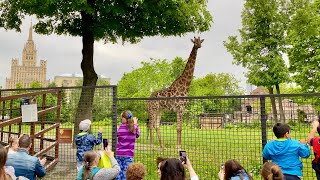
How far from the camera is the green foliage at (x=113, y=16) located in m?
11.1

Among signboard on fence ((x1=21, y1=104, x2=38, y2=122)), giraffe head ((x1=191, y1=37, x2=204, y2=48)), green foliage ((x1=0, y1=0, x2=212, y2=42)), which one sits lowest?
signboard on fence ((x1=21, y1=104, x2=38, y2=122))

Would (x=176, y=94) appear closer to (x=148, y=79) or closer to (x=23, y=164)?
(x=23, y=164)

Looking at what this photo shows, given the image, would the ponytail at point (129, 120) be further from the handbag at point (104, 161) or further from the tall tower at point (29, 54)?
the tall tower at point (29, 54)

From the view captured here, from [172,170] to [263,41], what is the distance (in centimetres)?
2790

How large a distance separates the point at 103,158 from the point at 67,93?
4.01 meters

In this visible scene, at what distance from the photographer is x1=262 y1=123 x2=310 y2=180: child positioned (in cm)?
476

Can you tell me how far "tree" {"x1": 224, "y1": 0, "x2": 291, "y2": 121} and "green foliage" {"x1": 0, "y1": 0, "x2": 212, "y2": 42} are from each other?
1623 centimetres

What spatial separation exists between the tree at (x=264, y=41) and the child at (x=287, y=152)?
2457 cm

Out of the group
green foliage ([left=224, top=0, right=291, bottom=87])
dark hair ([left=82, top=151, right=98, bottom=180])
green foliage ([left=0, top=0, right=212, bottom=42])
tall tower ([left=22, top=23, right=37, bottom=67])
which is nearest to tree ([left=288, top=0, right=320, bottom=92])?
green foliage ([left=224, top=0, right=291, bottom=87])

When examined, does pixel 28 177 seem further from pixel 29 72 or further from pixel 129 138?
pixel 29 72

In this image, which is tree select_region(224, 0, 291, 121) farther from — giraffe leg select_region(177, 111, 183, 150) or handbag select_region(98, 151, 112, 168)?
handbag select_region(98, 151, 112, 168)

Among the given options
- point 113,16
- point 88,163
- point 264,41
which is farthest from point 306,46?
point 88,163

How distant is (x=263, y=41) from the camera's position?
29.4 m

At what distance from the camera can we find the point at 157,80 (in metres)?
47.1
